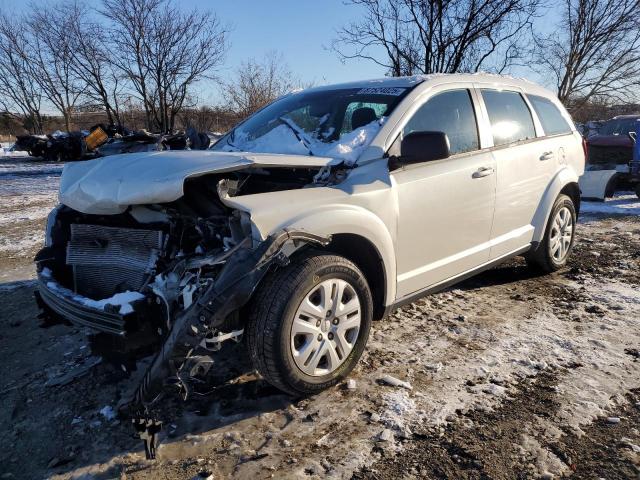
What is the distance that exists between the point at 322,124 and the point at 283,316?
1653 mm

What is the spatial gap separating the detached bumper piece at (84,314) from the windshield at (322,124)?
1597 mm

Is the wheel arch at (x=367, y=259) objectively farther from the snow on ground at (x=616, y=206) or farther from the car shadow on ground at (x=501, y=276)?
the snow on ground at (x=616, y=206)

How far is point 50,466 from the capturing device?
2240mm

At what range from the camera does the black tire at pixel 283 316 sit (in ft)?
7.91

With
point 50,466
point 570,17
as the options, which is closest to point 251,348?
point 50,466

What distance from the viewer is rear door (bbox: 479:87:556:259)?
385cm

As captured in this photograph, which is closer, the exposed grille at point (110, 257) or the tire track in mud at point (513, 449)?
the tire track in mud at point (513, 449)

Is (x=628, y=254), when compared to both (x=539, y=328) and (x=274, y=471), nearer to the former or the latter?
(x=539, y=328)

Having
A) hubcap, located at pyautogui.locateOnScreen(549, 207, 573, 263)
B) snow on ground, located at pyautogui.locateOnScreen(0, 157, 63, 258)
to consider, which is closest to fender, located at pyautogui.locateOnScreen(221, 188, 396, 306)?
hubcap, located at pyautogui.locateOnScreen(549, 207, 573, 263)

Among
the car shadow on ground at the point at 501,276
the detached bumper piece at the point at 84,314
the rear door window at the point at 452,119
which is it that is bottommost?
the car shadow on ground at the point at 501,276

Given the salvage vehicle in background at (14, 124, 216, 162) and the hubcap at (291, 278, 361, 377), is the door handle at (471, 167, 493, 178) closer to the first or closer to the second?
the hubcap at (291, 278, 361, 377)

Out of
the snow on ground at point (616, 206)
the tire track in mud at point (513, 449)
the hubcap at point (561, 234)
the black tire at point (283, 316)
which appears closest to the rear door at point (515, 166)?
the hubcap at point (561, 234)

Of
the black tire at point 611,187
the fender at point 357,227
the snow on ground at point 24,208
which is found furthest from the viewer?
the black tire at point 611,187

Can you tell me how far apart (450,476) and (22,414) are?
232 centimetres
